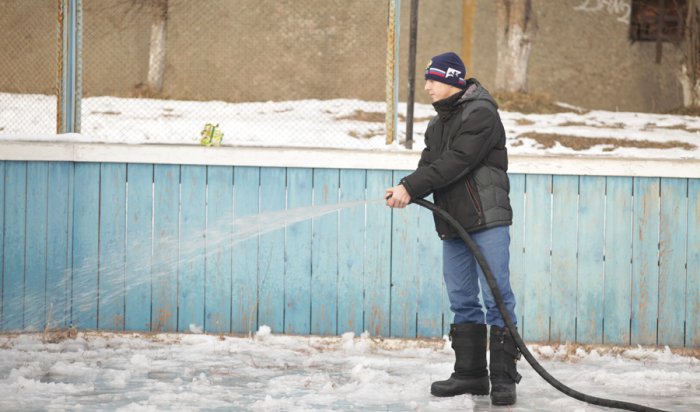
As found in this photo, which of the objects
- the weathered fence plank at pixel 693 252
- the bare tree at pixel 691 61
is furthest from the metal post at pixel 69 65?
the bare tree at pixel 691 61

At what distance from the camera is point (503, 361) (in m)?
5.14

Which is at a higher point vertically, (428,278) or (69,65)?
(69,65)

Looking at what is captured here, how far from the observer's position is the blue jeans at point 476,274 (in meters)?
5.12

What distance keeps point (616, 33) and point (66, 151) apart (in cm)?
1104

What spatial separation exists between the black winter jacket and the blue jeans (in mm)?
84

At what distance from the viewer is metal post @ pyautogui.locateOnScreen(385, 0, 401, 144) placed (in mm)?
6879

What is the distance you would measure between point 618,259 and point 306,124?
208 inches

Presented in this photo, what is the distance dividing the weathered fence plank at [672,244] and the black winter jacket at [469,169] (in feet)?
6.43

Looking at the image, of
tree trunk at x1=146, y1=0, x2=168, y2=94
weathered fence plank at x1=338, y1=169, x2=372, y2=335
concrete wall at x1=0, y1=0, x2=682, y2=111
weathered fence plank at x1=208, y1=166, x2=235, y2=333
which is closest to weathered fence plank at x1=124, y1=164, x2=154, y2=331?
weathered fence plank at x1=208, y1=166, x2=235, y2=333

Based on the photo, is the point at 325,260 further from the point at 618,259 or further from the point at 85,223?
the point at 618,259

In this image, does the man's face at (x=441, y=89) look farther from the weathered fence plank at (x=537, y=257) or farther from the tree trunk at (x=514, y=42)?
the tree trunk at (x=514, y=42)

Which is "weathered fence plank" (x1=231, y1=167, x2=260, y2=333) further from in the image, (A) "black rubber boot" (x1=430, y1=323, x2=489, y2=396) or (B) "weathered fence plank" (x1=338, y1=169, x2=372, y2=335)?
(A) "black rubber boot" (x1=430, y1=323, x2=489, y2=396)

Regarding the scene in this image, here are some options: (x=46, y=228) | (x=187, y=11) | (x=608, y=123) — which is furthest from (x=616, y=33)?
(x=46, y=228)

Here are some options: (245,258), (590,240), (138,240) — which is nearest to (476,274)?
(590,240)
